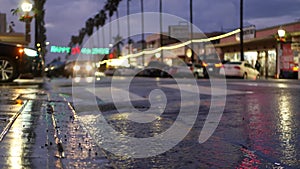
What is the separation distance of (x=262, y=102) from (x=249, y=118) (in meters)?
3.24

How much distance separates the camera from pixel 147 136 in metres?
7.77

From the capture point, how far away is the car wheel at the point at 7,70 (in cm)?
1880

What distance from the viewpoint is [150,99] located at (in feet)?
46.8

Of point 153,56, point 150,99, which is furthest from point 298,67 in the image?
point 153,56

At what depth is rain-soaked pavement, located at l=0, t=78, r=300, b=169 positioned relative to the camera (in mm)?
5829

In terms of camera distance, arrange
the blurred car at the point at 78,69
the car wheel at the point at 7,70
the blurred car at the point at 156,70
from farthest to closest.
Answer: the blurred car at the point at 156,70, the blurred car at the point at 78,69, the car wheel at the point at 7,70

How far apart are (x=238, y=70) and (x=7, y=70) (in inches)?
770

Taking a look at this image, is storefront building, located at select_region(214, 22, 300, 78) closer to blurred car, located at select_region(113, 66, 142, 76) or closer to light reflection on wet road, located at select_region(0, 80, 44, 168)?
blurred car, located at select_region(113, 66, 142, 76)

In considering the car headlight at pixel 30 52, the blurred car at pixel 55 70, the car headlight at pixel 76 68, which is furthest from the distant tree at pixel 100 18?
the car headlight at pixel 30 52

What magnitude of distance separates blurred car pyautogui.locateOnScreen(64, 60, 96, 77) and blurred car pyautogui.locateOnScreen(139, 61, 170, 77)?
616cm

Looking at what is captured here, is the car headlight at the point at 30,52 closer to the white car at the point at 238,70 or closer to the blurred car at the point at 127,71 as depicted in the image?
the white car at the point at 238,70

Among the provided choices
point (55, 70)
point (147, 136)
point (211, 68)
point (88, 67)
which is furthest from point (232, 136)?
point (55, 70)

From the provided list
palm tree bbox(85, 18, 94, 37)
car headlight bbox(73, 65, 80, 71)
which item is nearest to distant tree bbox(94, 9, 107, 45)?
palm tree bbox(85, 18, 94, 37)

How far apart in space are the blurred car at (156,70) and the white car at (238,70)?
8669 mm
